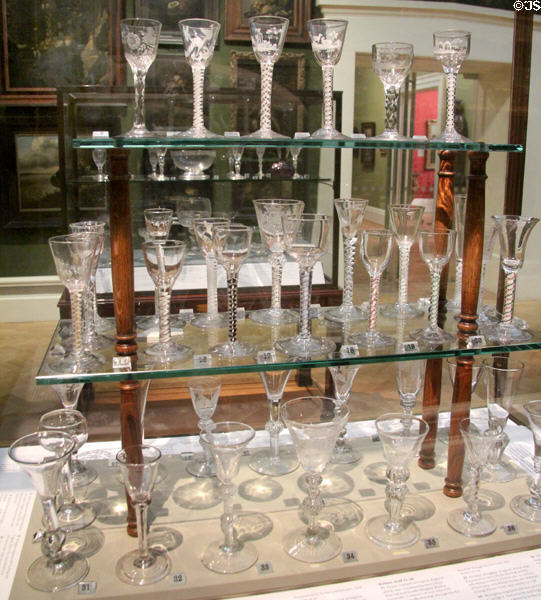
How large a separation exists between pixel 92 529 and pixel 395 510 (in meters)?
0.71

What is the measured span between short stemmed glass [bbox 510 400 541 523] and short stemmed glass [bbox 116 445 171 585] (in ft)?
2.89

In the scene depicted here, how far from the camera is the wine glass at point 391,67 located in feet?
4.76

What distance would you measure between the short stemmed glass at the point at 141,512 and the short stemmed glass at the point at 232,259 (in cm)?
27

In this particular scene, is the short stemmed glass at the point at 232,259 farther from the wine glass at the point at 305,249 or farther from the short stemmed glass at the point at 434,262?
the short stemmed glass at the point at 434,262

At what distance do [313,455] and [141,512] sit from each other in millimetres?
386

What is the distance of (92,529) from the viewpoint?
5.05 ft

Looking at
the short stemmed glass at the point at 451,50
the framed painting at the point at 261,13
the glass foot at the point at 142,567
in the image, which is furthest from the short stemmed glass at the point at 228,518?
the framed painting at the point at 261,13

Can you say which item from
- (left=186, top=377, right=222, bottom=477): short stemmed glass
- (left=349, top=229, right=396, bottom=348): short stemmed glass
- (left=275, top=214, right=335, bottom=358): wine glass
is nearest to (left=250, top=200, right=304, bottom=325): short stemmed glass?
(left=275, top=214, right=335, bottom=358): wine glass

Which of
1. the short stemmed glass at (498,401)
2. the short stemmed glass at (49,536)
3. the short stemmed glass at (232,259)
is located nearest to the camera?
the short stemmed glass at (49,536)

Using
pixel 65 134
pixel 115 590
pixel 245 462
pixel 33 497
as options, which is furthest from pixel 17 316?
pixel 115 590

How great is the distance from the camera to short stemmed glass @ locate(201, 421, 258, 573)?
1.37m

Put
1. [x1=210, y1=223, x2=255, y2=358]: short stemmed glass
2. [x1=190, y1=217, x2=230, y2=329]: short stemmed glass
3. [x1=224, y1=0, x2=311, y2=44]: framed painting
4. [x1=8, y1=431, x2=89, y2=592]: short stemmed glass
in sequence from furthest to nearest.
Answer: [x1=224, y1=0, x2=311, y2=44]: framed painting, [x1=190, y1=217, x2=230, y2=329]: short stemmed glass, [x1=210, y1=223, x2=255, y2=358]: short stemmed glass, [x1=8, y1=431, x2=89, y2=592]: short stemmed glass

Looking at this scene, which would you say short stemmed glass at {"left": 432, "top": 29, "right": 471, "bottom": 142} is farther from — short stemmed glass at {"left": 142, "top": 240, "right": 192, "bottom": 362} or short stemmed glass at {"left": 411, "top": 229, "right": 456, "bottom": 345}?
short stemmed glass at {"left": 142, "top": 240, "right": 192, "bottom": 362}

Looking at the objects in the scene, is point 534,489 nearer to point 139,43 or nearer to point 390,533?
point 390,533
